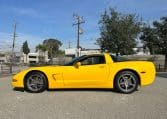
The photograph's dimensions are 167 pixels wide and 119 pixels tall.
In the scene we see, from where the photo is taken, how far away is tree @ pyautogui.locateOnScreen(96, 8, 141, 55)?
38.7 metres

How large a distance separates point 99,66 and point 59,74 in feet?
4.04

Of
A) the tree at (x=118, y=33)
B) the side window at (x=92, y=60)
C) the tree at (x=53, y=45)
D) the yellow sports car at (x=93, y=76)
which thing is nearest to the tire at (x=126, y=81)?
the yellow sports car at (x=93, y=76)

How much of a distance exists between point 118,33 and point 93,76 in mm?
28704

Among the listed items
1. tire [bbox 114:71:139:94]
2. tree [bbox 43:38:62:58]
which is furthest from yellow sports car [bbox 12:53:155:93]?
tree [bbox 43:38:62:58]

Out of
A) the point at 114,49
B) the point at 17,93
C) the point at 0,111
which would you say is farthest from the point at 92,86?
the point at 114,49

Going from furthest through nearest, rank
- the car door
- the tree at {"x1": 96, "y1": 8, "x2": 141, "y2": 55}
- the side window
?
the tree at {"x1": 96, "y1": 8, "x2": 141, "y2": 55}, the side window, the car door

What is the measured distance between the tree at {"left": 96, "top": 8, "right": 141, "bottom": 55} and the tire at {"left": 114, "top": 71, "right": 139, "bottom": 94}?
93.2ft

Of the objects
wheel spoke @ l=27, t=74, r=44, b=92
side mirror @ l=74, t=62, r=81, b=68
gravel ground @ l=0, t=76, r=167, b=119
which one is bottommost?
gravel ground @ l=0, t=76, r=167, b=119

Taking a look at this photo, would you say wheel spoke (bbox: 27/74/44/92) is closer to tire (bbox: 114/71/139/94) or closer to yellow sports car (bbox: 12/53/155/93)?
yellow sports car (bbox: 12/53/155/93)

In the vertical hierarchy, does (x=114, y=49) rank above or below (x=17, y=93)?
above

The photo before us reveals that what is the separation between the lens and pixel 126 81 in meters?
10.4

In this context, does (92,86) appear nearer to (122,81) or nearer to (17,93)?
(122,81)

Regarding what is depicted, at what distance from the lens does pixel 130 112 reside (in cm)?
715

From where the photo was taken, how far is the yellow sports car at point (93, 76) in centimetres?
1036
